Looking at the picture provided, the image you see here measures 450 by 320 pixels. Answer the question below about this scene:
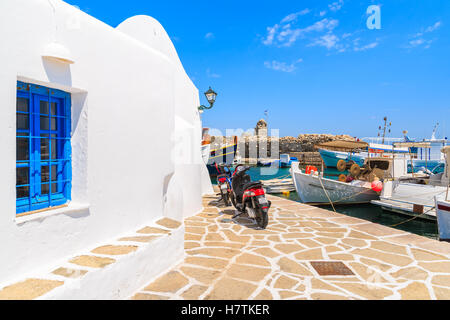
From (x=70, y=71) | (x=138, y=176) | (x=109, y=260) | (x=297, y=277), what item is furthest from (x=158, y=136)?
(x=297, y=277)

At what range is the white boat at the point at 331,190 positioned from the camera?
1434 cm

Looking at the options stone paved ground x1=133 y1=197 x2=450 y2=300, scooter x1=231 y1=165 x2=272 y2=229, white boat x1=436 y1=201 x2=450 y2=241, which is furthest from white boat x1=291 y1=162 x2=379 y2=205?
scooter x1=231 y1=165 x2=272 y2=229

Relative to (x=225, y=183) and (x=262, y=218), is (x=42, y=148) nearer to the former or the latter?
(x=262, y=218)

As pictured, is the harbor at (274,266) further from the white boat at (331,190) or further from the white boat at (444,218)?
the white boat at (331,190)

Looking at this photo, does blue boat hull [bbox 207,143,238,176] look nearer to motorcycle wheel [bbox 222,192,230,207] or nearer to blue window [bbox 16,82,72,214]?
motorcycle wheel [bbox 222,192,230,207]

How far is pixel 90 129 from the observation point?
3246 mm

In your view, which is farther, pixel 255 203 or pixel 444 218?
pixel 444 218

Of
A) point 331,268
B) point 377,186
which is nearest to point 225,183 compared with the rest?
point 331,268

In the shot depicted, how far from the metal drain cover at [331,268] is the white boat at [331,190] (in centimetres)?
1014

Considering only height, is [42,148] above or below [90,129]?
below

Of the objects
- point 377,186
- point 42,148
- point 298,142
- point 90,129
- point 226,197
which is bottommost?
point 377,186

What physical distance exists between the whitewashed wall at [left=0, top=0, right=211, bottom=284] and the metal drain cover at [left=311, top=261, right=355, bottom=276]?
8.71ft

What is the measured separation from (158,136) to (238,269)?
2.42m

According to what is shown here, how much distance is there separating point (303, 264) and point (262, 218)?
1847mm
